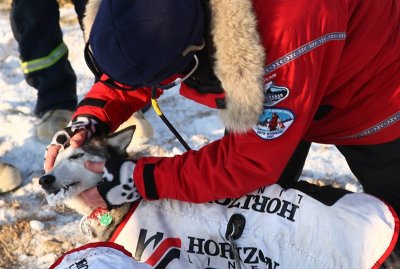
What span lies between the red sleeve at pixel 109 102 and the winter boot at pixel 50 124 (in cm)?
103

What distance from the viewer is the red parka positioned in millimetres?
1489

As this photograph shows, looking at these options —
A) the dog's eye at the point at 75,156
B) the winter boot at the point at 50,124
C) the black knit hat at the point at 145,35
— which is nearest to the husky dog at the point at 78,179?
the dog's eye at the point at 75,156

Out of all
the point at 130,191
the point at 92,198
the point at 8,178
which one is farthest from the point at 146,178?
the point at 8,178

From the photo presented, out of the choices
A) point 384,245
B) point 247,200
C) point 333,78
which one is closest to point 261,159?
point 247,200

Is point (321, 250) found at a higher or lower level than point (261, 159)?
lower

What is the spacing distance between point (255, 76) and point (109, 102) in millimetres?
935

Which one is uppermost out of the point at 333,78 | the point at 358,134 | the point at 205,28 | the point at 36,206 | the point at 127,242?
the point at 205,28

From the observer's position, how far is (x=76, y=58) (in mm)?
4164

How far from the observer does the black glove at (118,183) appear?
191cm

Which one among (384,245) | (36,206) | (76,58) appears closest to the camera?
(384,245)

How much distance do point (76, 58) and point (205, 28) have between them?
286 cm

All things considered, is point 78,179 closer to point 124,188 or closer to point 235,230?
point 124,188

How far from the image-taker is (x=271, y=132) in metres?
1.65

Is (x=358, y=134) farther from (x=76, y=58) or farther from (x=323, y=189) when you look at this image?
(x=76, y=58)
